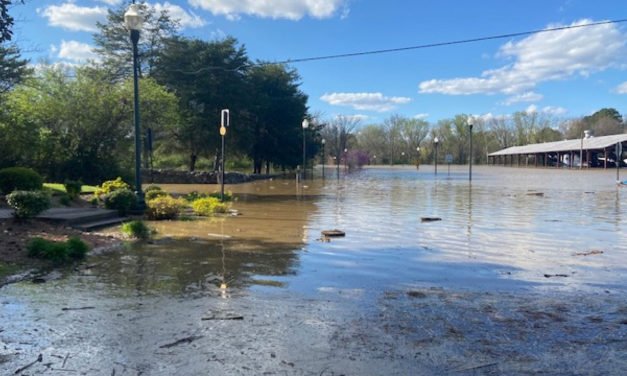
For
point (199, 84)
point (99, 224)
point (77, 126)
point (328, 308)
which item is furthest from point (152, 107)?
point (328, 308)

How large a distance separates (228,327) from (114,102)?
22487mm

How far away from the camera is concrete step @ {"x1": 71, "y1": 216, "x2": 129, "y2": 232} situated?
10.7 meters

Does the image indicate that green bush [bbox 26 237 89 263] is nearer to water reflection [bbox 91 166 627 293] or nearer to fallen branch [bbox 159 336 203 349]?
water reflection [bbox 91 166 627 293]

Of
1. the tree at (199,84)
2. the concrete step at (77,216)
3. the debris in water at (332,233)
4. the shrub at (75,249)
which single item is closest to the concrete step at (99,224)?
the concrete step at (77,216)

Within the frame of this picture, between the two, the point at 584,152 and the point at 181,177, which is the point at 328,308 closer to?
the point at 181,177

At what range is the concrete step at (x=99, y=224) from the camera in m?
10.7

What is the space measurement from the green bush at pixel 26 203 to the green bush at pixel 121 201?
3.27 metres

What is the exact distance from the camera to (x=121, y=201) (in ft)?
42.9

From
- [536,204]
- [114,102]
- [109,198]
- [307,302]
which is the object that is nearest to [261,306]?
[307,302]

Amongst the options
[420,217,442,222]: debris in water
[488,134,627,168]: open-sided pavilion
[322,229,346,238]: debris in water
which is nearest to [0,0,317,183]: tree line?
[322,229,346,238]: debris in water

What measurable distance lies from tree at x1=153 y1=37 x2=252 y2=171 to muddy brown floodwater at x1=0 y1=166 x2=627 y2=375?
28889 mm

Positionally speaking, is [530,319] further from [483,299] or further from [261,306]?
[261,306]

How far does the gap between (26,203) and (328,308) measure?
700cm

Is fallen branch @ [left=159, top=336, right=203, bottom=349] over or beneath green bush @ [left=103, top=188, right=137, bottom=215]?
beneath
